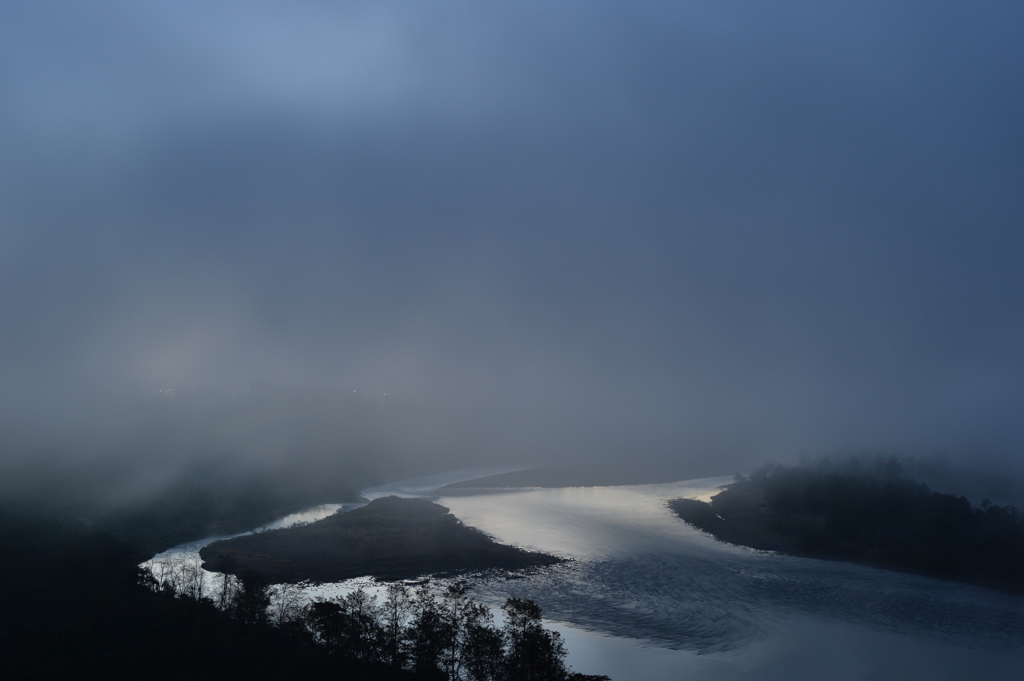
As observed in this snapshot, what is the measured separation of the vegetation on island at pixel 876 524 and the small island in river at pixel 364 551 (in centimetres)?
2810

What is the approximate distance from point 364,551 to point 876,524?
5342 cm

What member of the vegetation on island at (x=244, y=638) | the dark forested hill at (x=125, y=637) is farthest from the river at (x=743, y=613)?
the dark forested hill at (x=125, y=637)

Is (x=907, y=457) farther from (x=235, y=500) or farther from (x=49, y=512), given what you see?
(x=49, y=512)

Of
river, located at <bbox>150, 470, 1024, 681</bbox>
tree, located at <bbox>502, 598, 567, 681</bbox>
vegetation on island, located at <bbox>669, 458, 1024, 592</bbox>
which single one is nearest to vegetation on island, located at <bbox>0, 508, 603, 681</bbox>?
tree, located at <bbox>502, 598, 567, 681</bbox>

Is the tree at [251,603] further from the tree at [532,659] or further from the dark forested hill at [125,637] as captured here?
the tree at [532,659]

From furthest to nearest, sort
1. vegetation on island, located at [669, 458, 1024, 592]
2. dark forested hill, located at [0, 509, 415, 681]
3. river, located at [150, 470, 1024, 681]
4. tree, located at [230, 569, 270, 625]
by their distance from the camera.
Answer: vegetation on island, located at [669, 458, 1024, 592] → river, located at [150, 470, 1024, 681] → tree, located at [230, 569, 270, 625] → dark forested hill, located at [0, 509, 415, 681]

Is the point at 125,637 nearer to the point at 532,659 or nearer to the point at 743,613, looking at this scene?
the point at 532,659

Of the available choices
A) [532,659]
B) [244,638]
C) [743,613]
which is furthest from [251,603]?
[743,613]

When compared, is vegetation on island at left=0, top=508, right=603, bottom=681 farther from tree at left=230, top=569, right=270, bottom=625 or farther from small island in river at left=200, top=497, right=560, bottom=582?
small island in river at left=200, top=497, right=560, bottom=582

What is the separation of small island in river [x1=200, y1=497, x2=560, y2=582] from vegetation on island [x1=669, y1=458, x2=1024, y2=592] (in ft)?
92.2

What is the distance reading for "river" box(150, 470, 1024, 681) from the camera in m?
34.8

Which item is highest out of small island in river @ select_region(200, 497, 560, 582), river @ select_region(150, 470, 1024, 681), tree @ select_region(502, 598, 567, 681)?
small island in river @ select_region(200, 497, 560, 582)

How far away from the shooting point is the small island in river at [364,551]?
50.9 meters

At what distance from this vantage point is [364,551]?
56.7 m
